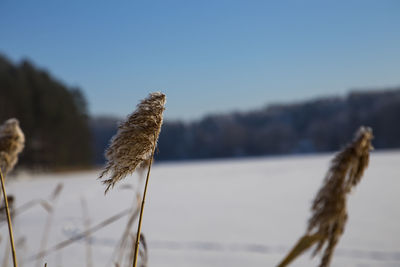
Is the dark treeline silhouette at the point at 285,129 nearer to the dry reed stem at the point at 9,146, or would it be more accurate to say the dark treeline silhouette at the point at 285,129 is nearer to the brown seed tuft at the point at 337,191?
the dry reed stem at the point at 9,146

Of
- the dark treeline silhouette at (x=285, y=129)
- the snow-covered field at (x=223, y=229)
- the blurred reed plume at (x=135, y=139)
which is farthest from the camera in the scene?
the dark treeline silhouette at (x=285, y=129)

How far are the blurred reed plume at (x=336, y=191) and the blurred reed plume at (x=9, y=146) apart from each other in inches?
22.8

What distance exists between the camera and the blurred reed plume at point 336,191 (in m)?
0.45

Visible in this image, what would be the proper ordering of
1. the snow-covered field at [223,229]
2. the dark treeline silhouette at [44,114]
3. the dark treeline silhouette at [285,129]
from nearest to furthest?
the snow-covered field at [223,229]
the dark treeline silhouette at [44,114]
the dark treeline silhouette at [285,129]

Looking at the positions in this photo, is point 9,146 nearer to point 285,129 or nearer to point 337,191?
point 337,191

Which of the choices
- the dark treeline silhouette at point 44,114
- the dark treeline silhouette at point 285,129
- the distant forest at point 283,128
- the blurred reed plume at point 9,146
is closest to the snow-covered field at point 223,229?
the blurred reed plume at point 9,146

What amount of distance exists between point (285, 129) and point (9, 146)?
59.4m

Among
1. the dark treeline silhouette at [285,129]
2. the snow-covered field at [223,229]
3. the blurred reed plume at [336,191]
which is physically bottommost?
the snow-covered field at [223,229]

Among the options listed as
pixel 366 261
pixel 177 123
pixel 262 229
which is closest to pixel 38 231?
pixel 262 229

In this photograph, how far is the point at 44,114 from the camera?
1986 cm

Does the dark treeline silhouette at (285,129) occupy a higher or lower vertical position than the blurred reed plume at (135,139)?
higher

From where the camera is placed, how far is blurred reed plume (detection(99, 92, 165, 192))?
406 millimetres

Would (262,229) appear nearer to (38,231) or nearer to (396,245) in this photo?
(396,245)

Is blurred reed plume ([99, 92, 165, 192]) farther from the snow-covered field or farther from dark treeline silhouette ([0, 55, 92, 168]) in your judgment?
dark treeline silhouette ([0, 55, 92, 168])
